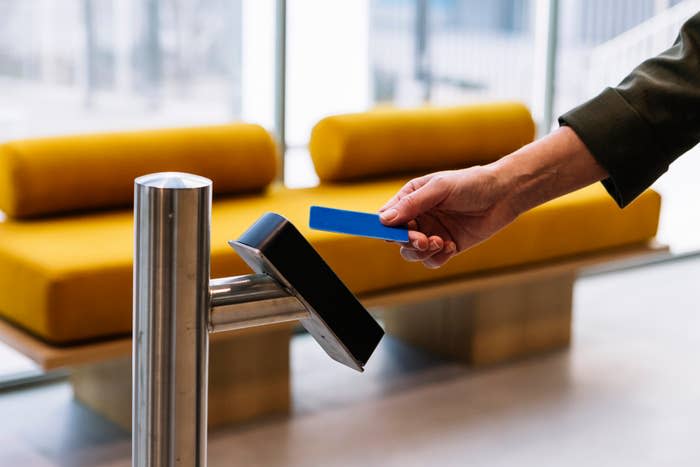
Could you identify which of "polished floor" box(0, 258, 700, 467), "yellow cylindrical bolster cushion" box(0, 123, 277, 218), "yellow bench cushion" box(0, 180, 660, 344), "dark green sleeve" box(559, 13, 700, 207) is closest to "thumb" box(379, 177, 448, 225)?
"dark green sleeve" box(559, 13, 700, 207)

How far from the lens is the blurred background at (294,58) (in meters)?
3.35

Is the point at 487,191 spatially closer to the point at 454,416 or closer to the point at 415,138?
the point at 454,416

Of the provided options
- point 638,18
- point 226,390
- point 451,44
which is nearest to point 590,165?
point 226,390

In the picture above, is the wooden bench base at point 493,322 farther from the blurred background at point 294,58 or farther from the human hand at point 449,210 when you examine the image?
the human hand at point 449,210

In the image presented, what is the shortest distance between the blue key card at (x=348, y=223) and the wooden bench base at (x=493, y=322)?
262cm

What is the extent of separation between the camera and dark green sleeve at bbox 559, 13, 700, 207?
99cm

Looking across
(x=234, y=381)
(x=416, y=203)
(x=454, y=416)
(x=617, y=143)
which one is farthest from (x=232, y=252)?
(x=617, y=143)

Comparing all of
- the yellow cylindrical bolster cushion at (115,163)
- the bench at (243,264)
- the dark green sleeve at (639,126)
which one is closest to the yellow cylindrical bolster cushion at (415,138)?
the bench at (243,264)

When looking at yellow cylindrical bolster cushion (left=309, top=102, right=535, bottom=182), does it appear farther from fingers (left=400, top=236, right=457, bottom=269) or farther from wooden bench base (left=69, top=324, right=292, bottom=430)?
fingers (left=400, top=236, right=457, bottom=269)

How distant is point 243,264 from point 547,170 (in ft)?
5.30

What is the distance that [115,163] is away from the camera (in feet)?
9.54

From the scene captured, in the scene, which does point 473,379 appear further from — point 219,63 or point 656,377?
point 219,63

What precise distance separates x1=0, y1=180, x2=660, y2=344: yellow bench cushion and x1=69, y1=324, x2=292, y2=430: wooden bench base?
11.2 inches

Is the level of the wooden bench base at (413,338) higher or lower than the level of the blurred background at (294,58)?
lower
